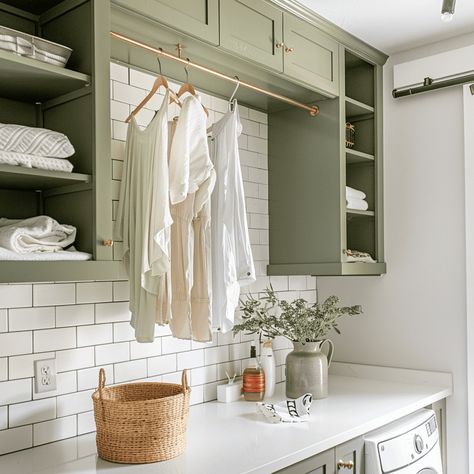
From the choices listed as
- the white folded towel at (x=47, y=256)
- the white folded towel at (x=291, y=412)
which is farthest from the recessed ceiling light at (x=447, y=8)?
the white folded towel at (x=291, y=412)

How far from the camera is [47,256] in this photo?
1.73 m

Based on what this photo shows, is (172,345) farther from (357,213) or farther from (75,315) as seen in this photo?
(357,213)

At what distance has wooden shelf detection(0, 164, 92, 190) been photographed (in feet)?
5.51

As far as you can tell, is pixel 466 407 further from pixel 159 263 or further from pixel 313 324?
pixel 159 263

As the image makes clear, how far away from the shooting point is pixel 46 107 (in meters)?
2.06

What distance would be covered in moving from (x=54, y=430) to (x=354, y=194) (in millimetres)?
1784

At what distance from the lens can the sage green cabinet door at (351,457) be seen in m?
2.19

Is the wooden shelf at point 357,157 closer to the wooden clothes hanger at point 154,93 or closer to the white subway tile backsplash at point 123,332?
the wooden clothes hanger at point 154,93

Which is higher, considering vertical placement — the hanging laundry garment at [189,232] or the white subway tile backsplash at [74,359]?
the hanging laundry garment at [189,232]

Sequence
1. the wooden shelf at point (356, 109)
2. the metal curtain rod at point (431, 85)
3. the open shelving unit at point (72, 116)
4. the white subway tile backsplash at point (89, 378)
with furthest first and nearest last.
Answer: the wooden shelf at point (356, 109) → the metal curtain rod at point (431, 85) → the white subway tile backsplash at point (89, 378) → the open shelving unit at point (72, 116)

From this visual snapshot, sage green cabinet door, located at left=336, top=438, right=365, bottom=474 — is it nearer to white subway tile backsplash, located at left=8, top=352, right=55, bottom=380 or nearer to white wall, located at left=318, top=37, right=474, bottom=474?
white wall, located at left=318, top=37, right=474, bottom=474

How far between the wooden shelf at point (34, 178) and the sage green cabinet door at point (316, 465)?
111cm

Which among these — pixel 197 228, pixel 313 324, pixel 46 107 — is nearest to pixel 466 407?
pixel 313 324

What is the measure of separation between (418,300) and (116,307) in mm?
1590
